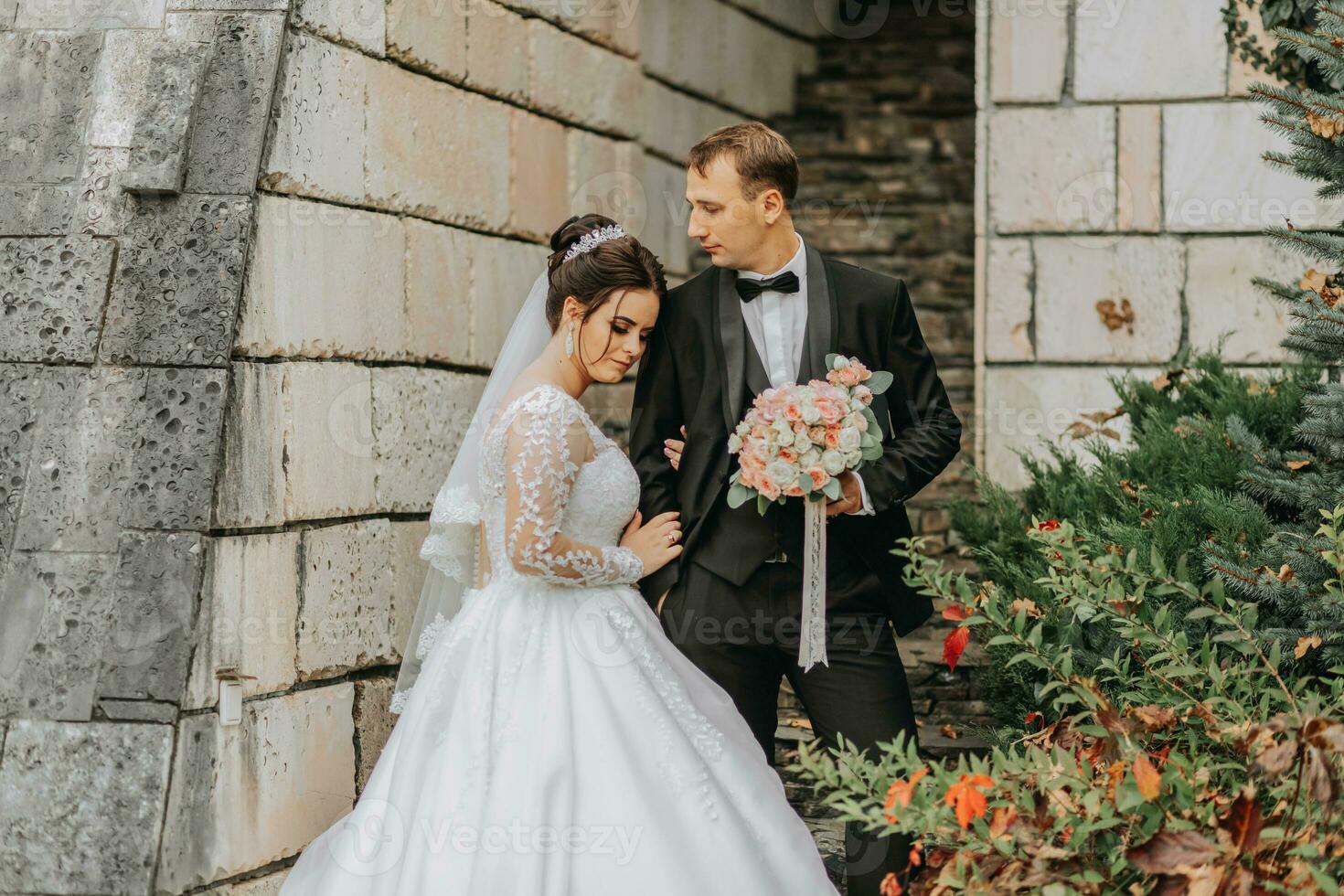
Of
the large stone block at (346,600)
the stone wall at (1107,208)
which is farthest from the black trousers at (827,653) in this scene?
the stone wall at (1107,208)

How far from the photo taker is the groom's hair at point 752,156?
10.6 feet

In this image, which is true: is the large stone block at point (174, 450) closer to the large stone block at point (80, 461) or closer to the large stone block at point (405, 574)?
the large stone block at point (80, 461)

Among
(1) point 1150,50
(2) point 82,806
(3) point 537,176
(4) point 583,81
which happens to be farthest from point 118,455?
(1) point 1150,50

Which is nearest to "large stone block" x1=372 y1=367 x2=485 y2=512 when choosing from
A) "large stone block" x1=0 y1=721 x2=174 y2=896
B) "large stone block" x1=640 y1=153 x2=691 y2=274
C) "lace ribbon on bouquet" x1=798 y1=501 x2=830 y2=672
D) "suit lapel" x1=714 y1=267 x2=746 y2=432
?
"large stone block" x1=0 y1=721 x2=174 y2=896

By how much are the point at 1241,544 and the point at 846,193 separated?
3605mm

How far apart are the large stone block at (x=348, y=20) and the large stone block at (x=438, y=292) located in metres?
0.51

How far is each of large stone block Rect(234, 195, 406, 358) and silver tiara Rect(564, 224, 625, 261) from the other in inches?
28.0

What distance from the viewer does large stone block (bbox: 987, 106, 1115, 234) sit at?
547cm

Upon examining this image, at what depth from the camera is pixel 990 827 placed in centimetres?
257

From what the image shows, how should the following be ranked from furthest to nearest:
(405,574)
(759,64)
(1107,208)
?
(759,64)
(1107,208)
(405,574)

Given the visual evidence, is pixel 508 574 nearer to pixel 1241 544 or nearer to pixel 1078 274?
pixel 1241 544

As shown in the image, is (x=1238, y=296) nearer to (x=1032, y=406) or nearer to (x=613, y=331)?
(x=1032, y=406)

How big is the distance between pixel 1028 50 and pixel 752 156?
2.72 metres

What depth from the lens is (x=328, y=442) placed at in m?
3.75
